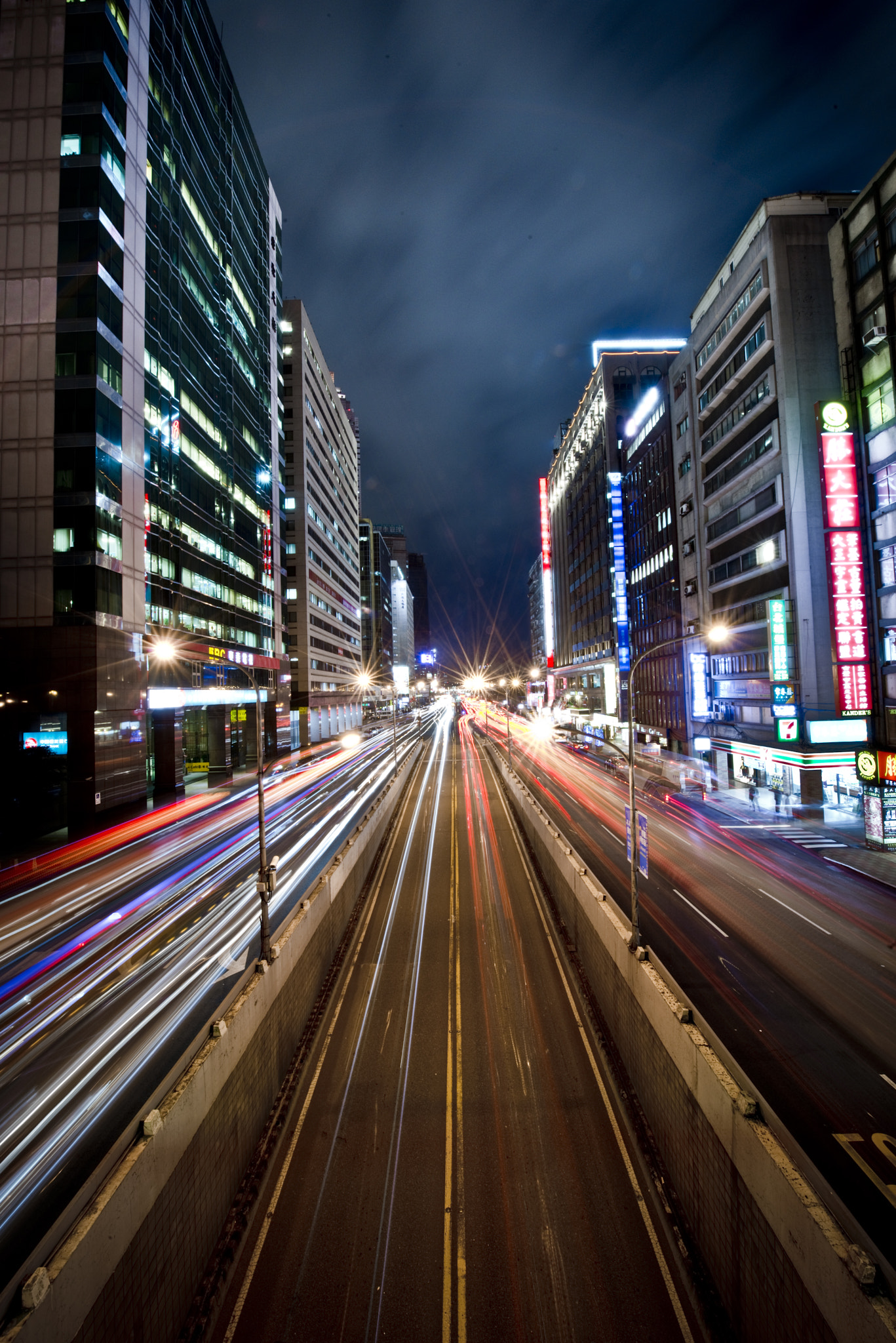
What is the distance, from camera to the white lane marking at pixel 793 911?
1945 cm

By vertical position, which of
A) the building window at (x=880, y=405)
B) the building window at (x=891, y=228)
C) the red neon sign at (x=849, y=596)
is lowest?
the red neon sign at (x=849, y=596)

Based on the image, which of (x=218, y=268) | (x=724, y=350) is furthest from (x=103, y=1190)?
(x=218, y=268)

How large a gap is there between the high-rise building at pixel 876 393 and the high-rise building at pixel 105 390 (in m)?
47.2

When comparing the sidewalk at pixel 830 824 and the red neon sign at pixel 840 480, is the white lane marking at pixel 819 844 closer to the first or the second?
the sidewalk at pixel 830 824

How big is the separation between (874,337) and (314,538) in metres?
65.6

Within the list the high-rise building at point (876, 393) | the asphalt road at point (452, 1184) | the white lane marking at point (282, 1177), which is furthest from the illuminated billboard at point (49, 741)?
the high-rise building at point (876, 393)

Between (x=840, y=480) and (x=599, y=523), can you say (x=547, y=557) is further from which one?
(x=840, y=480)

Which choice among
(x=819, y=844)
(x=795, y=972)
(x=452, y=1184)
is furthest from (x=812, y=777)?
(x=452, y=1184)

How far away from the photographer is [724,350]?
47.8 meters

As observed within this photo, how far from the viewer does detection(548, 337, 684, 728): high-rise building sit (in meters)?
82.5

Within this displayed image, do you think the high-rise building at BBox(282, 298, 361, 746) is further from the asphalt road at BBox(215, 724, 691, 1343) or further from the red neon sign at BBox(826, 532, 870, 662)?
the asphalt road at BBox(215, 724, 691, 1343)

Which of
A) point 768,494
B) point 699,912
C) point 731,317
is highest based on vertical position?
point 731,317

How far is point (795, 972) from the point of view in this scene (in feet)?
55.1

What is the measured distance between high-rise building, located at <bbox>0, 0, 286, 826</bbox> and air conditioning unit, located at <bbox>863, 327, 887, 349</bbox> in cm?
4732
